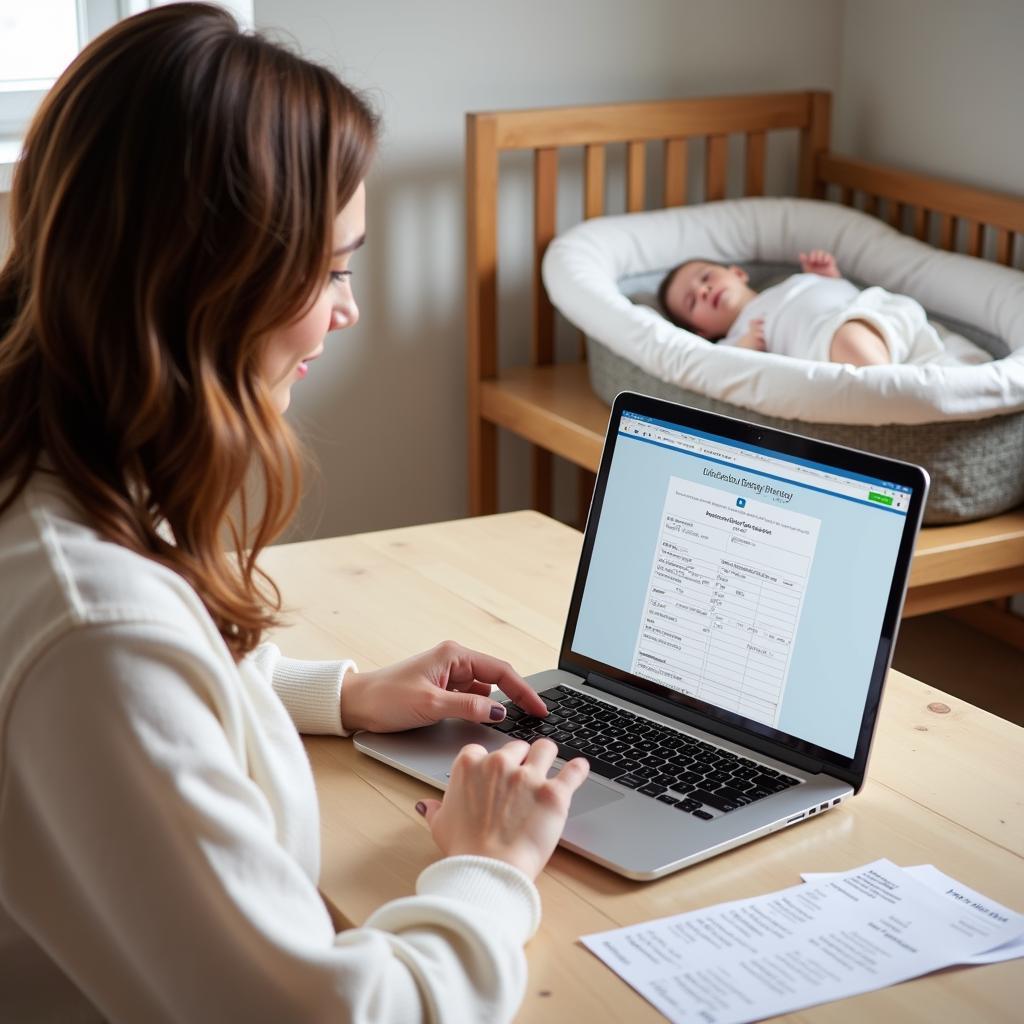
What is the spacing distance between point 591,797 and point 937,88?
2.36 m

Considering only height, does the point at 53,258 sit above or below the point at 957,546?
above

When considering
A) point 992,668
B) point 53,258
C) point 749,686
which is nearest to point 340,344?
point 992,668

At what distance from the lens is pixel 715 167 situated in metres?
3.01

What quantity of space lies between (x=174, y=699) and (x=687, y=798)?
1.43 feet

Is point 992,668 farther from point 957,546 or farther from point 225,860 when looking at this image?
point 225,860

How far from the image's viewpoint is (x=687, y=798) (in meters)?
1.02

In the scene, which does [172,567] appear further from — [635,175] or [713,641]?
[635,175]

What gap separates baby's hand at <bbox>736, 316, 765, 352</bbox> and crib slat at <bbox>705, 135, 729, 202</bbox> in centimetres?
49

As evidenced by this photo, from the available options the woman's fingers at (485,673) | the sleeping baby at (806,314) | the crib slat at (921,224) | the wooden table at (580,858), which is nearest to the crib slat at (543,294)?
the sleeping baby at (806,314)

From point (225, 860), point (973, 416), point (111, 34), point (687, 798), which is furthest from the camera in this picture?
point (973, 416)

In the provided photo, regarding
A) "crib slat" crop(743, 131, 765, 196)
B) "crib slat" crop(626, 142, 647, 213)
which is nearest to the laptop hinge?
"crib slat" crop(626, 142, 647, 213)

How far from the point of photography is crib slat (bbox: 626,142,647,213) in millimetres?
2889

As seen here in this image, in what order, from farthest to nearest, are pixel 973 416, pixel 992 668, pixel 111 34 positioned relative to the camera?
pixel 992 668 < pixel 973 416 < pixel 111 34

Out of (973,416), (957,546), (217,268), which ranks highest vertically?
(217,268)
